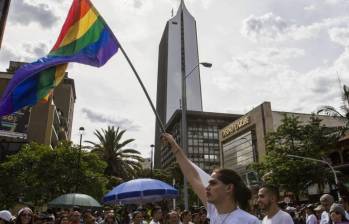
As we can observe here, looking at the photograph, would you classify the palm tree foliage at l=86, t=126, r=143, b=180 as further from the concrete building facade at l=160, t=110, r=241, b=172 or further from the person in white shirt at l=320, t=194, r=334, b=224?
the concrete building facade at l=160, t=110, r=241, b=172

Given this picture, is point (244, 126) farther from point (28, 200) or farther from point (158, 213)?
point (158, 213)

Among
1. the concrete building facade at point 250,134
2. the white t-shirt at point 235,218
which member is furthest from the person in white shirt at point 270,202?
the concrete building facade at point 250,134

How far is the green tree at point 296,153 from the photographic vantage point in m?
31.3

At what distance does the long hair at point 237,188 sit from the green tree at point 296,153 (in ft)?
92.6

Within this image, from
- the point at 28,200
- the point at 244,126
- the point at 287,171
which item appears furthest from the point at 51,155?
the point at 244,126

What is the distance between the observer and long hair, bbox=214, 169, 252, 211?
2.96 meters

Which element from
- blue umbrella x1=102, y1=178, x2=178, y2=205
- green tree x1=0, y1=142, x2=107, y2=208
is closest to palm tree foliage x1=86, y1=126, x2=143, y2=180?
green tree x1=0, y1=142, x2=107, y2=208

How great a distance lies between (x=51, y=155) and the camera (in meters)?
32.3

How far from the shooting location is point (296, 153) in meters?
32.5

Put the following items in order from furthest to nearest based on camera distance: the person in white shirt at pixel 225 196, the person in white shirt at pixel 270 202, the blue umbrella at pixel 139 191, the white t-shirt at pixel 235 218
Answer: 1. the blue umbrella at pixel 139 191
2. the person in white shirt at pixel 270 202
3. the person in white shirt at pixel 225 196
4. the white t-shirt at pixel 235 218

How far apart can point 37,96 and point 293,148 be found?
95.2ft

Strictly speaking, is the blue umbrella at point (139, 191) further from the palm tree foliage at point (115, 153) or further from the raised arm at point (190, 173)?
the palm tree foliage at point (115, 153)

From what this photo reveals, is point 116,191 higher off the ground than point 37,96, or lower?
lower

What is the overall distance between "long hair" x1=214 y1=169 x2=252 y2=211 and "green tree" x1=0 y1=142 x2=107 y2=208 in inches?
1201
